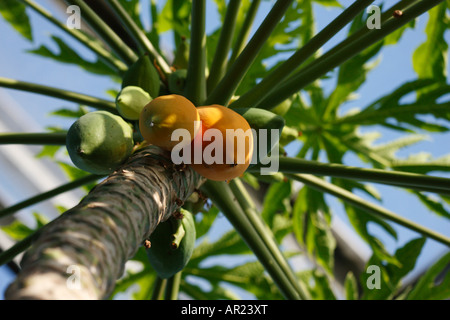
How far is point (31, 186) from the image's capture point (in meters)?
4.94

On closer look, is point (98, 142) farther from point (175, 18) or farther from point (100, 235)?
point (175, 18)

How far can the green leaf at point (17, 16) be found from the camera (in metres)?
2.23

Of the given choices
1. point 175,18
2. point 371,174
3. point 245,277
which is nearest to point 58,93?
point 175,18

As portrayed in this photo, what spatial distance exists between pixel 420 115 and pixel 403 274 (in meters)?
0.83

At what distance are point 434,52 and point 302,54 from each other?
1254 millimetres

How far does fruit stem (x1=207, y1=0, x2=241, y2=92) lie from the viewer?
1.66 meters

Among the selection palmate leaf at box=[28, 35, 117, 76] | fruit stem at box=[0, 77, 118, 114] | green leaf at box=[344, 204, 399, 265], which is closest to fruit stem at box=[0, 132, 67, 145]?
fruit stem at box=[0, 77, 118, 114]

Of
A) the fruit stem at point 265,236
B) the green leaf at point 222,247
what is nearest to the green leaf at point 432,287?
the fruit stem at point 265,236

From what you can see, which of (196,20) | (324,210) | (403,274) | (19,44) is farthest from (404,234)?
(19,44)

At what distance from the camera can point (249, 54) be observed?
1.41 m

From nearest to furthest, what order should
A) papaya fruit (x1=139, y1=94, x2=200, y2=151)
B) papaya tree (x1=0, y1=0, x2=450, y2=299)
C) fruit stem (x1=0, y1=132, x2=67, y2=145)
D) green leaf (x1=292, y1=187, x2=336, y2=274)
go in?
papaya tree (x1=0, y1=0, x2=450, y2=299) < papaya fruit (x1=139, y1=94, x2=200, y2=151) < fruit stem (x1=0, y1=132, x2=67, y2=145) < green leaf (x1=292, y1=187, x2=336, y2=274)

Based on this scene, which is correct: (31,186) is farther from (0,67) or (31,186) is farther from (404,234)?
(404,234)

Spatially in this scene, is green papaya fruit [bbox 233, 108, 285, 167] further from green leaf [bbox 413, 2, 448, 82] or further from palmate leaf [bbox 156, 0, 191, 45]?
green leaf [bbox 413, 2, 448, 82]

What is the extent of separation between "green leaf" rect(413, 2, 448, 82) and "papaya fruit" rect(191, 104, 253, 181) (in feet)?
5.18
